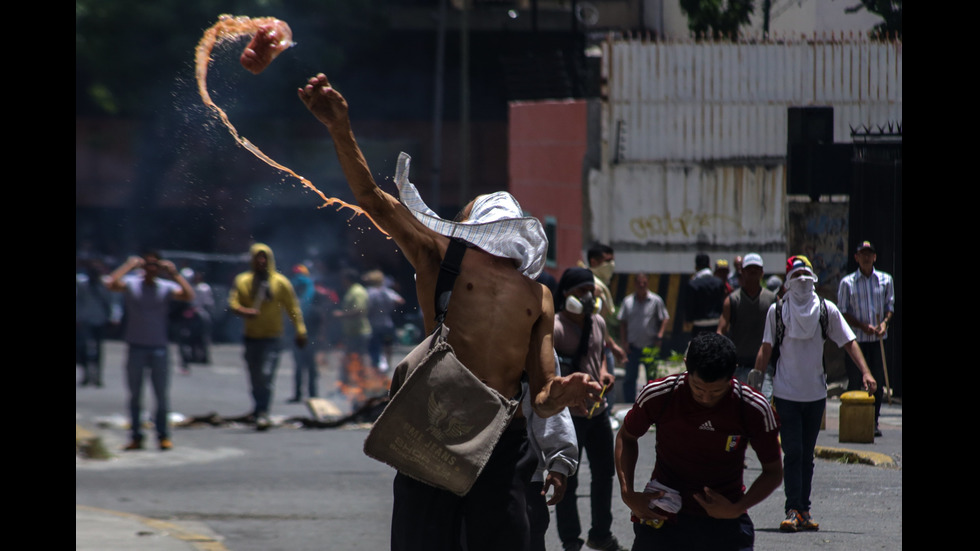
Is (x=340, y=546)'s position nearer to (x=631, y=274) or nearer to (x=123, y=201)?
(x=631, y=274)

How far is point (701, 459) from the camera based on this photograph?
4211mm

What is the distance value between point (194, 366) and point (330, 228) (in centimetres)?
977

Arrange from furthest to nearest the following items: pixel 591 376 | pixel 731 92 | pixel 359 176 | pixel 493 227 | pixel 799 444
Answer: pixel 731 92 < pixel 591 376 < pixel 799 444 < pixel 493 227 < pixel 359 176

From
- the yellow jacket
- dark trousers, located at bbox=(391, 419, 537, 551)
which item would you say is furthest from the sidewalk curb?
the yellow jacket

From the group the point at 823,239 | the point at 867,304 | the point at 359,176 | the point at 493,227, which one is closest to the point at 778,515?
the point at 867,304

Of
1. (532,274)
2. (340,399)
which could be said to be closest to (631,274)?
(340,399)

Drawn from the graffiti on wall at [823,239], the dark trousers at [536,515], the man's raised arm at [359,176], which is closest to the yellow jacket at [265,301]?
the graffiti on wall at [823,239]

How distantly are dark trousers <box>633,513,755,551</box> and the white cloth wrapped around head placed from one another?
3.28 feet

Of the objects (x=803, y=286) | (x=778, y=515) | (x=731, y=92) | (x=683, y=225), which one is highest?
(x=731, y=92)

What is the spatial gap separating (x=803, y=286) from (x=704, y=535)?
99.0 inches

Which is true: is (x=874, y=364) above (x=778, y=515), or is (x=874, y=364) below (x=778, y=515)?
above

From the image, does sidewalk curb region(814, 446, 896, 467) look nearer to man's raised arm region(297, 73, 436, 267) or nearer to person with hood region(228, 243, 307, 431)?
man's raised arm region(297, 73, 436, 267)

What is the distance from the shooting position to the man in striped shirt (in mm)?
6574

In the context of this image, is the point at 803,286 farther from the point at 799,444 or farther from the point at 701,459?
the point at 701,459
